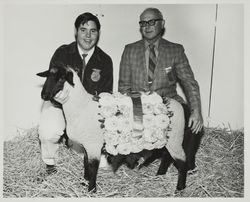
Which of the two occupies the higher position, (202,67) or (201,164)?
(202,67)

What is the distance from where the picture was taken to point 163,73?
238 cm

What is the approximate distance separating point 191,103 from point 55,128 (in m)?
0.94

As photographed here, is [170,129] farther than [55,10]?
No

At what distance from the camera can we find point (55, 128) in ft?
7.48

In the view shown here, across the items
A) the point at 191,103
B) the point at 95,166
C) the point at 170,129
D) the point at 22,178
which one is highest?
the point at 191,103

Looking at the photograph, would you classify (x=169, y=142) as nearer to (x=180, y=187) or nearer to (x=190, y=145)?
(x=190, y=145)

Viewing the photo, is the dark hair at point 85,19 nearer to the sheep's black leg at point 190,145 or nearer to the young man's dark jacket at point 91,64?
the young man's dark jacket at point 91,64

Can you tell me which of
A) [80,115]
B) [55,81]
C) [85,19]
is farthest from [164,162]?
[85,19]

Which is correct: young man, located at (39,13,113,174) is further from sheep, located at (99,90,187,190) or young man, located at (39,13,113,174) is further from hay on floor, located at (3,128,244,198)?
sheep, located at (99,90,187,190)

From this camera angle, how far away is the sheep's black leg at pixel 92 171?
2172 mm

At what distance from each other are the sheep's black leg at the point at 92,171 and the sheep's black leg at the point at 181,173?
1.75ft

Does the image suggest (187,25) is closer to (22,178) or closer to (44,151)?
(44,151)

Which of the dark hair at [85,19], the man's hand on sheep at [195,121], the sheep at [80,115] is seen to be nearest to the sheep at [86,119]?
the sheep at [80,115]

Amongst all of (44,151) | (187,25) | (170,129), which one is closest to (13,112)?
(44,151)
